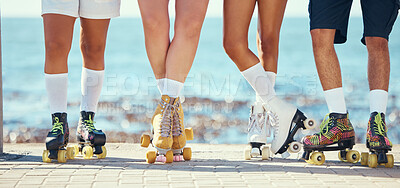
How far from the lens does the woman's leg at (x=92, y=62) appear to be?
3775mm

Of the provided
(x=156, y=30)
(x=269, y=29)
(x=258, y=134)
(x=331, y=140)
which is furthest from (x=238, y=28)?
(x=331, y=140)

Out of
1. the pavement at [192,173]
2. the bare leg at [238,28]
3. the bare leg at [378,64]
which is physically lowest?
the pavement at [192,173]

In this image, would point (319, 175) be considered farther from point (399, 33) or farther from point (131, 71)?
point (399, 33)

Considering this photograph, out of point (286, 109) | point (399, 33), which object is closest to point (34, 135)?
point (286, 109)

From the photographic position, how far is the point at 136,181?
2.71m

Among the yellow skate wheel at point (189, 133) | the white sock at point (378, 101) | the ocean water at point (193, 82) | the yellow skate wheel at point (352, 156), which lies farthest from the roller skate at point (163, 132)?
the ocean water at point (193, 82)

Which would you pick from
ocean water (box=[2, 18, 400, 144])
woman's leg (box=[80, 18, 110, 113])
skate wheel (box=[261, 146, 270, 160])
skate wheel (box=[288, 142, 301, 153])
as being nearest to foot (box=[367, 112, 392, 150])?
skate wheel (box=[288, 142, 301, 153])

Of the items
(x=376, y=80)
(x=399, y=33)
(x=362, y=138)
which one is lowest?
(x=362, y=138)

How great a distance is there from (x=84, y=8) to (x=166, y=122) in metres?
0.99

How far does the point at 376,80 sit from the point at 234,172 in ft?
3.73

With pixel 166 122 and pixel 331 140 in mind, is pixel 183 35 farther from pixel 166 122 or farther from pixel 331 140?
pixel 331 140

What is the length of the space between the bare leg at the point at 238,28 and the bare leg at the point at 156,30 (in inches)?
15.7

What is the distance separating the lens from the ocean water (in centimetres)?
862

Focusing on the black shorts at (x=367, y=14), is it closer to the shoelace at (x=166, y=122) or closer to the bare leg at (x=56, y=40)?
the shoelace at (x=166, y=122)
